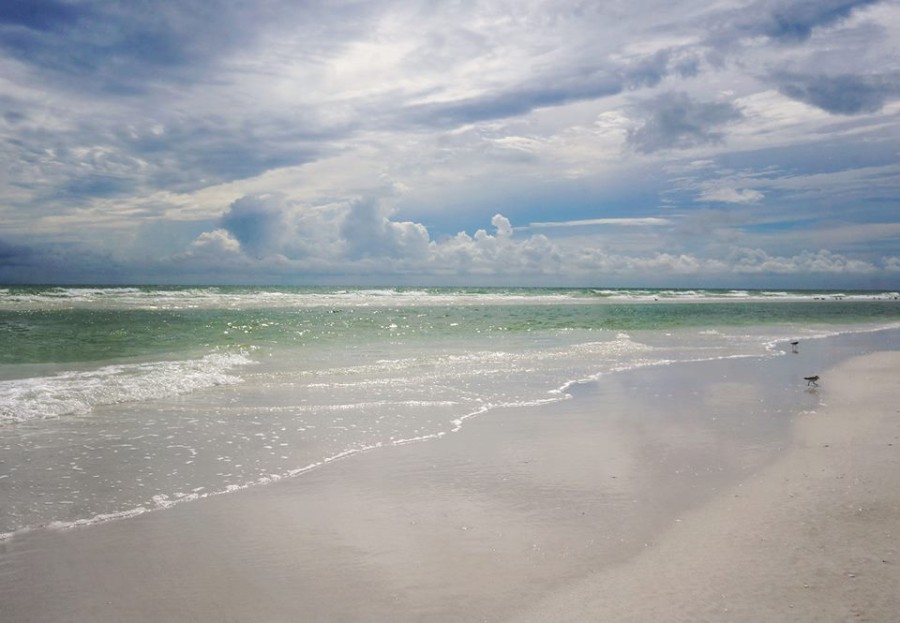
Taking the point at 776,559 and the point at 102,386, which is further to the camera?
the point at 102,386

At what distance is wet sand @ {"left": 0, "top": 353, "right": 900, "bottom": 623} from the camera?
4.10 meters

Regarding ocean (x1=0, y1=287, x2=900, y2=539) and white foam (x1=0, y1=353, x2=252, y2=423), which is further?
white foam (x1=0, y1=353, x2=252, y2=423)

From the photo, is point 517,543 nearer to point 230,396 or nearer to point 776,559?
point 776,559

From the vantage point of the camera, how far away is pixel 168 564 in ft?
15.5

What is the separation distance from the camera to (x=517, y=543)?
5.06 m

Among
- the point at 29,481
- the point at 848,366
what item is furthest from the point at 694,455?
the point at 848,366

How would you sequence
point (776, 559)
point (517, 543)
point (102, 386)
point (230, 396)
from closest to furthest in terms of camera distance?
1. point (776, 559)
2. point (517, 543)
3. point (230, 396)
4. point (102, 386)

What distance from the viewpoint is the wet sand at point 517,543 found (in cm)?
410

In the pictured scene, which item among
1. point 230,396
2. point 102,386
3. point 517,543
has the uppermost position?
point 102,386

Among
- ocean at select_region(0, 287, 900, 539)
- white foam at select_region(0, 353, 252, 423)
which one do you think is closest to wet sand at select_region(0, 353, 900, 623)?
ocean at select_region(0, 287, 900, 539)

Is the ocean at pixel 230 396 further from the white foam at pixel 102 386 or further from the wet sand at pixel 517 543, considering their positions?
the wet sand at pixel 517 543

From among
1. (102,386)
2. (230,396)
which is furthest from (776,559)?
(102,386)

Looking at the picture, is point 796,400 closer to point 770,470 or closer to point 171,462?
point 770,470

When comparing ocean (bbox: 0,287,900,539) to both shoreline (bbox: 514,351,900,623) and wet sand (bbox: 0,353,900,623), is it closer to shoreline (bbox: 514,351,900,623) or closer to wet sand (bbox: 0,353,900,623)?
wet sand (bbox: 0,353,900,623)
